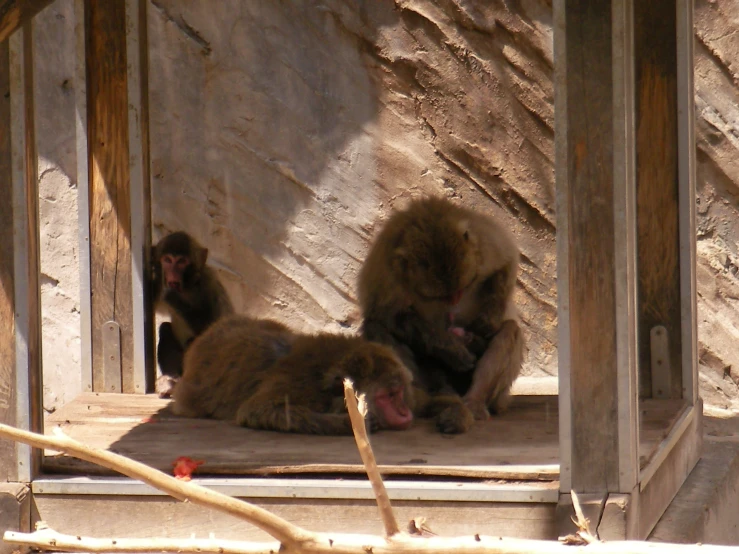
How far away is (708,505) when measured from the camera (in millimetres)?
5449

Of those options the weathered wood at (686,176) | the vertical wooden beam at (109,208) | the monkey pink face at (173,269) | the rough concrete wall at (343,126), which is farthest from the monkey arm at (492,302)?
the rough concrete wall at (343,126)

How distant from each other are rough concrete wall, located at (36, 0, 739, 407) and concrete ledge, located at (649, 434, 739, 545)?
10.3 feet

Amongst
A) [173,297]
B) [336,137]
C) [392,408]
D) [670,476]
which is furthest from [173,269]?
[670,476]

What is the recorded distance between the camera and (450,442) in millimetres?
5426

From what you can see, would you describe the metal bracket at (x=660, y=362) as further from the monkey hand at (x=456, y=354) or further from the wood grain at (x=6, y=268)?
the wood grain at (x=6, y=268)

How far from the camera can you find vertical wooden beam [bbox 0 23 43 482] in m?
4.70

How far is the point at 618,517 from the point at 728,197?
5579 mm

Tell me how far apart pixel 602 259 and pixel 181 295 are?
12.5 feet

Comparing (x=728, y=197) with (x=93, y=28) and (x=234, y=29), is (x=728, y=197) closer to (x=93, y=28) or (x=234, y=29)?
(x=234, y=29)

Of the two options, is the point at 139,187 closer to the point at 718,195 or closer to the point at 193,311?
the point at 193,311

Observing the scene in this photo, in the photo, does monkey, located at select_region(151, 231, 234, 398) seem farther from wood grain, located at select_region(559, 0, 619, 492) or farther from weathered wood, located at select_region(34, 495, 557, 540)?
wood grain, located at select_region(559, 0, 619, 492)

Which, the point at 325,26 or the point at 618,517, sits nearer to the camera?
the point at 618,517

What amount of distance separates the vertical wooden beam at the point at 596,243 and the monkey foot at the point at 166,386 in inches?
124

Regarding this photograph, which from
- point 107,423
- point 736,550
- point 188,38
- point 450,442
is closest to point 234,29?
point 188,38
